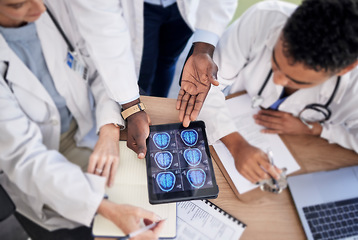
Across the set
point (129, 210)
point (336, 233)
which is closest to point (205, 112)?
point (129, 210)

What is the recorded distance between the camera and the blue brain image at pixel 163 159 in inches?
25.5

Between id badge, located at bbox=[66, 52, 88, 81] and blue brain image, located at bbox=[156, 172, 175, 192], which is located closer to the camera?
blue brain image, located at bbox=[156, 172, 175, 192]

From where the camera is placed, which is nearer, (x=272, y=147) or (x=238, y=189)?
(x=238, y=189)

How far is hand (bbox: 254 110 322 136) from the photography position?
2.77 feet

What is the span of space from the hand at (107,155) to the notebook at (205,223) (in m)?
0.20

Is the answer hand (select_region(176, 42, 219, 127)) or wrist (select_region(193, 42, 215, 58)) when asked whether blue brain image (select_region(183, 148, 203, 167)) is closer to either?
hand (select_region(176, 42, 219, 127))

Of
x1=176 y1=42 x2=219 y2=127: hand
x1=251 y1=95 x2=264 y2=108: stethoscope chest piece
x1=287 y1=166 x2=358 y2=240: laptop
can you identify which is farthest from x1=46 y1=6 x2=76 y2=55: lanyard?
x1=287 y1=166 x2=358 y2=240: laptop

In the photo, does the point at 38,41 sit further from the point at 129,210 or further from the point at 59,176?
the point at 129,210

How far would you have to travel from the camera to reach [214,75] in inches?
29.0

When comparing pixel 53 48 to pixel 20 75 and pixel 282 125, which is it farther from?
pixel 282 125

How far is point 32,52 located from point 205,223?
0.68 meters

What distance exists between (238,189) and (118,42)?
56cm

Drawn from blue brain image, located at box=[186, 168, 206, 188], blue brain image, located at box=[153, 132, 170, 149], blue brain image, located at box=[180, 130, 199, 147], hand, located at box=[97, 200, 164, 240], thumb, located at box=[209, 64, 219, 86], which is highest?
thumb, located at box=[209, 64, 219, 86]

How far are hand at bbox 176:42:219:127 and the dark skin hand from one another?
108 mm
